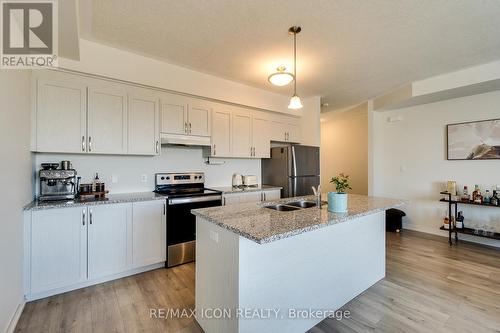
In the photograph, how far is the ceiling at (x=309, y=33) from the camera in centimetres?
205

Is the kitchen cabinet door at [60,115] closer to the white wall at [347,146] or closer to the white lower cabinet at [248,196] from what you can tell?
the white lower cabinet at [248,196]

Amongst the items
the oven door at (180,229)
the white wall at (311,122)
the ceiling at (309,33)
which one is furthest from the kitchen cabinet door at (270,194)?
the ceiling at (309,33)

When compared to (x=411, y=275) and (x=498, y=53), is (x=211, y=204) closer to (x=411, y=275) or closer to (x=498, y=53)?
(x=411, y=275)

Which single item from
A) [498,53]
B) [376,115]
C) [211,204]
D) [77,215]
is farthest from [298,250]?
[376,115]

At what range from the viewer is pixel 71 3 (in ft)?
6.31

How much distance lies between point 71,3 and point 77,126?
3.98 ft

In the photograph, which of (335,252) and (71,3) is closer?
(71,3)

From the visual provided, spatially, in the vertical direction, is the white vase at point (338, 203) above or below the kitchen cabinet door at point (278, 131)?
below

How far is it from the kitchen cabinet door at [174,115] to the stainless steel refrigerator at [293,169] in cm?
173

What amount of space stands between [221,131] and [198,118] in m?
0.43

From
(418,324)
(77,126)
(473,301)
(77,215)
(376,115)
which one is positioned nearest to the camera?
(418,324)

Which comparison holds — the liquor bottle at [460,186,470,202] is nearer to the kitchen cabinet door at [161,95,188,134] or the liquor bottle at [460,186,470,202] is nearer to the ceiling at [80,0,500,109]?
the ceiling at [80,0,500,109]

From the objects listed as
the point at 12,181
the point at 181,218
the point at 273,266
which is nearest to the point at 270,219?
the point at 273,266

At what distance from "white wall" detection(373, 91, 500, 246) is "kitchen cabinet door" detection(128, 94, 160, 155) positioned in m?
4.29
